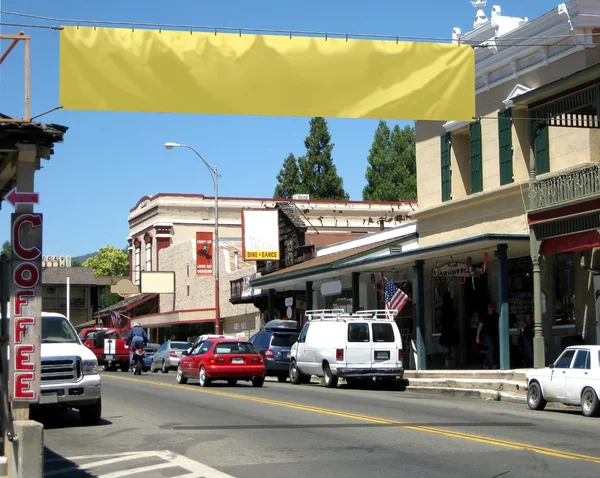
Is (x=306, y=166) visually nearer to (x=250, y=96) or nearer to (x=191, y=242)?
(x=191, y=242)

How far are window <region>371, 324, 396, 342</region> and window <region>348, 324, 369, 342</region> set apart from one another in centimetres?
24

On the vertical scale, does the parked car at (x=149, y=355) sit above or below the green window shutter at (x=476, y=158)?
below

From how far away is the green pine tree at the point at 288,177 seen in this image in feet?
269

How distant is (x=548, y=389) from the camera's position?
67.3 feet

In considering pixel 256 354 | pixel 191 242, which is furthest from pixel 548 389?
pixel 191 242

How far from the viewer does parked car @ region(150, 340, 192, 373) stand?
142ft

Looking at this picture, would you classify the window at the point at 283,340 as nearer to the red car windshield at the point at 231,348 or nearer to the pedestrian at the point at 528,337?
the red car windshield at the point at 231,348

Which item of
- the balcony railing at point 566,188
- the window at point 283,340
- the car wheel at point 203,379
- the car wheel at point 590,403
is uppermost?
the balcony railing at point 566,188

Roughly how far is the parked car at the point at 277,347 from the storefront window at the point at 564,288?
377 inches

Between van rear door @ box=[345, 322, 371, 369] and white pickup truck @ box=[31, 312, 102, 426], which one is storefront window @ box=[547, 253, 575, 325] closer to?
van rear door @ box=[345, 322, 371, 369]

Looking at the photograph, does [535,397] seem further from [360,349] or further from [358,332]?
[358,332]

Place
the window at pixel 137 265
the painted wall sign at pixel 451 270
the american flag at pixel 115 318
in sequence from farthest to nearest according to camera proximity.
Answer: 1. the window at pixel 137 265
2. the american flag at pixel 115 318
3. the painted wall sign at pixel 451 270

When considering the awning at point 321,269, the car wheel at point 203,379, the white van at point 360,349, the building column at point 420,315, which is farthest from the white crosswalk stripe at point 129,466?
the awning at point 321,269

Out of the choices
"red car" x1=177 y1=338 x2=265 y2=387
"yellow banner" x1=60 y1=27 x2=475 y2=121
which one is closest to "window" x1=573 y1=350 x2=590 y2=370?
"yellow banner" x1=60 y1=27 x2=475 y2=121
